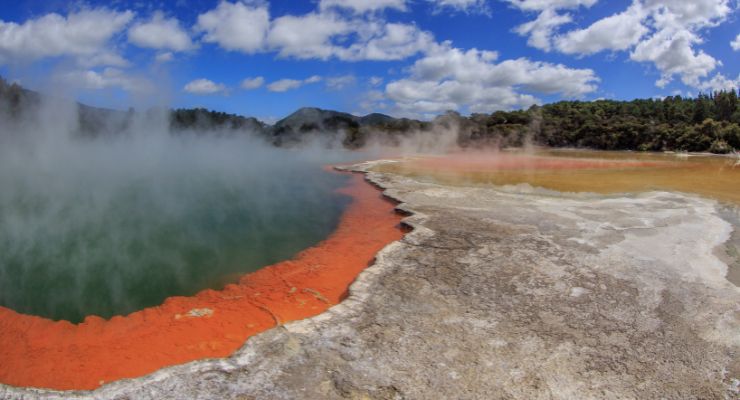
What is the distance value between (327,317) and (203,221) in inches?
233

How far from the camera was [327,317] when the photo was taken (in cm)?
455

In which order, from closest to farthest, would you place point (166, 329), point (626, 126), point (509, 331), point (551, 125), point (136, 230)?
point (509, 331) < point (166, 329) < point (136, 230) < point (626, 126) < point (551, 125)

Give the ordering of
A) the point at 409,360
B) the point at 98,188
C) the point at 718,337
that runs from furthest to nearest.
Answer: the point at 98,188 → the point at 718,337 → the point at 409,360

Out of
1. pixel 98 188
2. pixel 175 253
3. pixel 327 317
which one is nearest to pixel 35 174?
pixel 98 188

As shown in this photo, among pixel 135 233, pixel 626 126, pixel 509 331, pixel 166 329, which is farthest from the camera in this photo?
pixel 626 126

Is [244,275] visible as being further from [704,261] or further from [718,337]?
[704,261]

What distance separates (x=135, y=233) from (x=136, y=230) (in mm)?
241

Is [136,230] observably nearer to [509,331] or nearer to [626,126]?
[509,331]

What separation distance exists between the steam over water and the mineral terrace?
7.53 feet

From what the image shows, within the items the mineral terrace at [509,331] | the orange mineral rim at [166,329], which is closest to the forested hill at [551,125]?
the orange mineral rim at [166,329]

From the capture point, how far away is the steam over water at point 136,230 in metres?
5.79

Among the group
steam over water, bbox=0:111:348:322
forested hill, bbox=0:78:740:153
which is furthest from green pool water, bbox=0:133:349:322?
forested hill, bbox=0:78:740:153

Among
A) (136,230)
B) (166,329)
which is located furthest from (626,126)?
(166,329)

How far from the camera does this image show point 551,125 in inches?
1854
